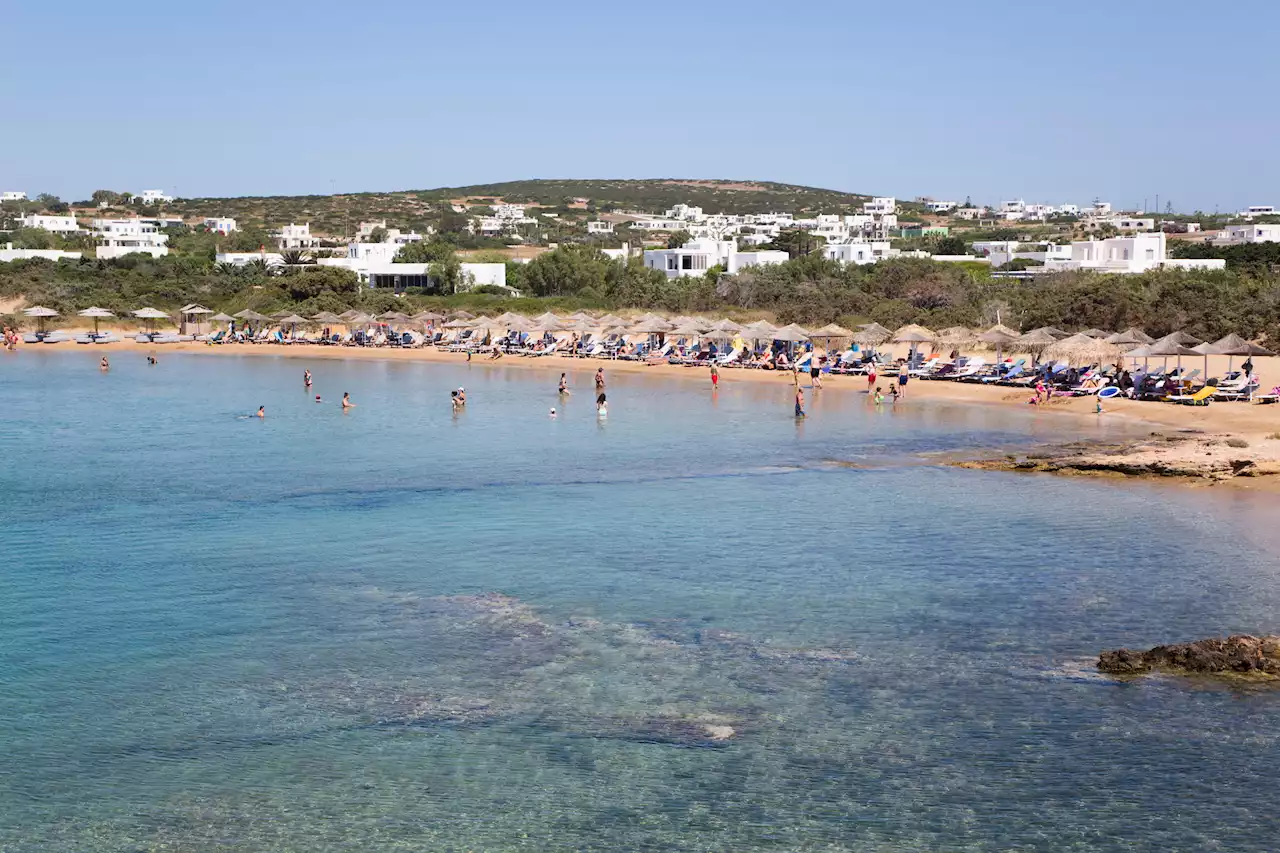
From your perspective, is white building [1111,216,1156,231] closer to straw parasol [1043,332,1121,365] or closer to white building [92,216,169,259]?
white building [92,216,169,259]

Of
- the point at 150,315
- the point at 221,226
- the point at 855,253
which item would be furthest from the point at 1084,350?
the point at 221,226

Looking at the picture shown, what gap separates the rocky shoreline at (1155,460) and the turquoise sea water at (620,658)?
1.04 meters

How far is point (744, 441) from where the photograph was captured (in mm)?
30656

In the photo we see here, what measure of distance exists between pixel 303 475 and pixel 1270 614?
713 inches

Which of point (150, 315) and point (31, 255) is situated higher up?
point (31, 255)

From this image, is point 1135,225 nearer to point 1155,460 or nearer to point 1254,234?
point 1254,234

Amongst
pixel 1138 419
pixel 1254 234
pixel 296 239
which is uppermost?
pixel 1254 234

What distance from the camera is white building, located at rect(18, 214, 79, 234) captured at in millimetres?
127969

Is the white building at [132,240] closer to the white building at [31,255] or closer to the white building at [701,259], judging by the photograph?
the white building at [31,255]

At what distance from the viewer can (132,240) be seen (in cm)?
11019

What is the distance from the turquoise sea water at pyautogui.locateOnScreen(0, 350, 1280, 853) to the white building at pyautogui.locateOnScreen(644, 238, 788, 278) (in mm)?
54231

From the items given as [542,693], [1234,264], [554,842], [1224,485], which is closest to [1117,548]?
[1224,485]

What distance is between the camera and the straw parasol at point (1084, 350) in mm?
38188

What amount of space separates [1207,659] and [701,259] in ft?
226
